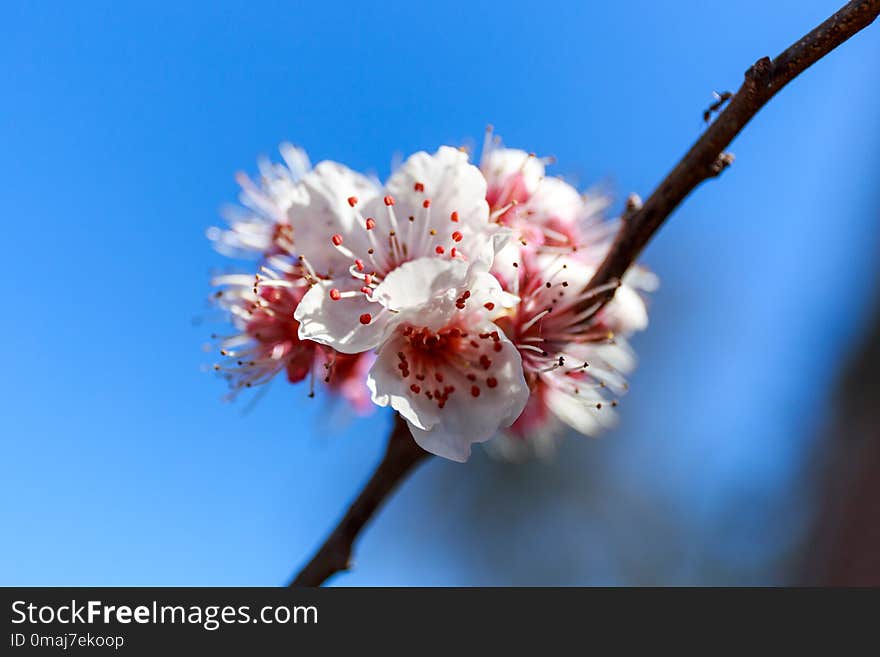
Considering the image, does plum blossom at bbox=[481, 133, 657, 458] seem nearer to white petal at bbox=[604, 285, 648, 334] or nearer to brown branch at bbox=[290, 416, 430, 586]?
white petal at bbox=[604, 285, 648, 334]

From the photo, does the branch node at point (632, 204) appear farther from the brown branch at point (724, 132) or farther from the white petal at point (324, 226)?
the white petal at point (324, 226)

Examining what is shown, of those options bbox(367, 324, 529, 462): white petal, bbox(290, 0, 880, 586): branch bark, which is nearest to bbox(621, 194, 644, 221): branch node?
bbox(290, 0, 880, 586): branch bark

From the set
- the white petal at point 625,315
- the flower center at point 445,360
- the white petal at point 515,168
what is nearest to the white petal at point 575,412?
the white petal at point 625,315

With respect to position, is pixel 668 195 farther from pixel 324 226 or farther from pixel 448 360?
pixel 324 226

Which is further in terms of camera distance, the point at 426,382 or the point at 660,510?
the point at 660,510
